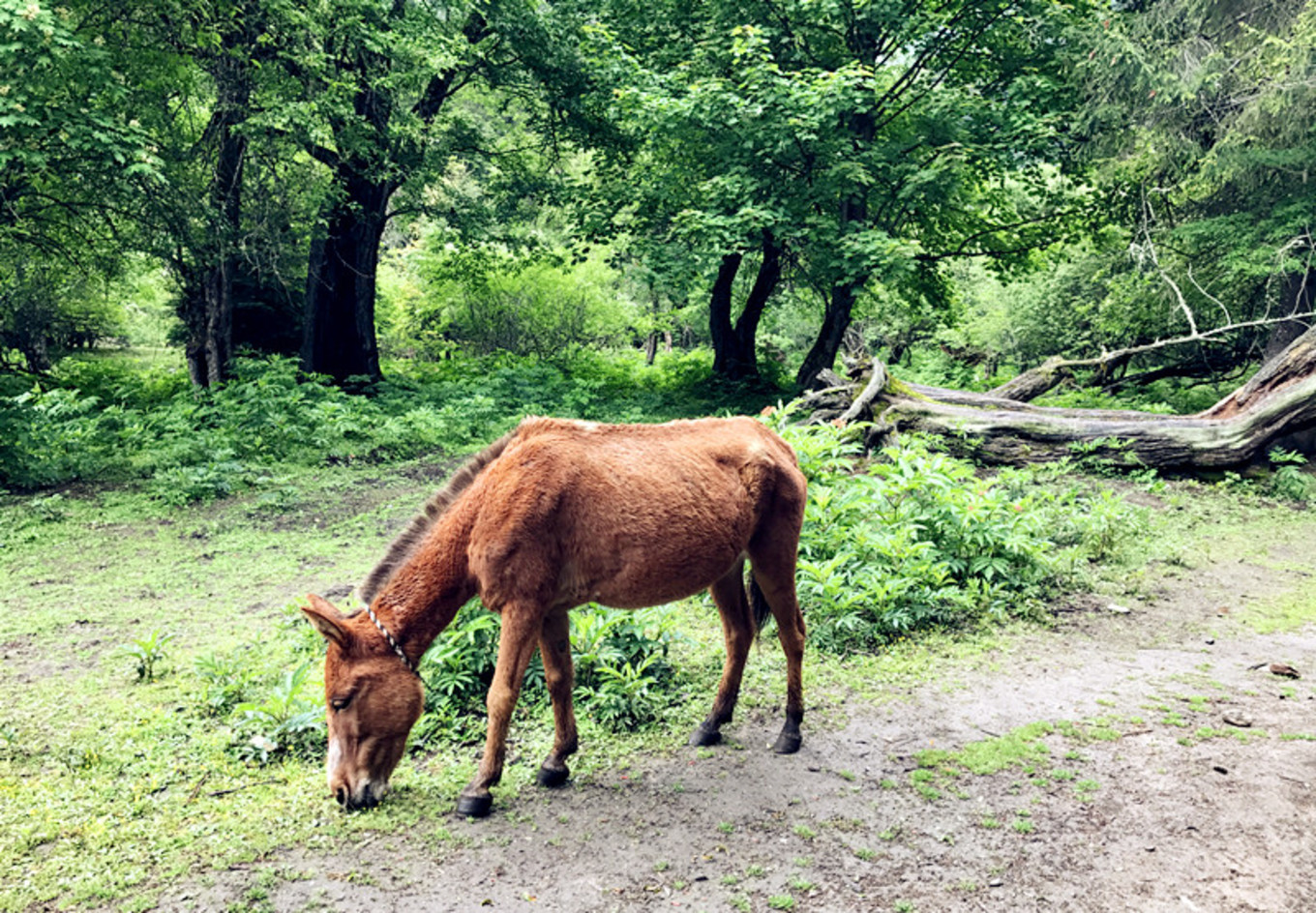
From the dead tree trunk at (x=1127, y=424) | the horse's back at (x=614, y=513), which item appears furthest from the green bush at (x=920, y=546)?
the dead tree trunk at (x=1127, y=424)

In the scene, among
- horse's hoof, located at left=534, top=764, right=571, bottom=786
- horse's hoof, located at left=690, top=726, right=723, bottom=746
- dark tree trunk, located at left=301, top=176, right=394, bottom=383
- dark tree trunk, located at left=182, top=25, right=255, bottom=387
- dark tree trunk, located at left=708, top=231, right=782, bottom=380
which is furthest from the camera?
dark tree trunk, located at left=708, top=231, right=782, bottom=380

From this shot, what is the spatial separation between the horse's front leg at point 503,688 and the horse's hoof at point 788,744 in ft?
5.19

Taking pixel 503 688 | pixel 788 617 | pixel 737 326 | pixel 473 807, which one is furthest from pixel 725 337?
pixel 473 807

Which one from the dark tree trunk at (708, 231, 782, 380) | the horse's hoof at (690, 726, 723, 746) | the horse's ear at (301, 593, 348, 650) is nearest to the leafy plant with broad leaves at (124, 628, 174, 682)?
the horse's ear at (301, 593, 348, 650)

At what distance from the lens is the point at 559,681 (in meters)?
4.02

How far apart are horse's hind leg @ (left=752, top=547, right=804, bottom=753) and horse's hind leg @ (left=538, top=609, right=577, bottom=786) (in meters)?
1.18

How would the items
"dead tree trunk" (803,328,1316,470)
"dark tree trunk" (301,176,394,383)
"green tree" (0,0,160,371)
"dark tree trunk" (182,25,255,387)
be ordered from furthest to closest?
"dark tree trunk" (301,176,394,383) → "dark tree trunk" (182,25,255,387) → "dead tree trunk" (803,328,1316,470) → "green tree" (0,0,160,371)

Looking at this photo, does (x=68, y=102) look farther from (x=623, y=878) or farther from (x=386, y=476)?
(x=623, y=878)

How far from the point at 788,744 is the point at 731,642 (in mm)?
653

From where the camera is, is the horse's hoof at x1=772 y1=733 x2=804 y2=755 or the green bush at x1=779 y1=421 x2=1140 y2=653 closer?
the horse's hoof at x1=772 y1=733 x2=804 y2=755

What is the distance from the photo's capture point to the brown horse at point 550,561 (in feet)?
11.5

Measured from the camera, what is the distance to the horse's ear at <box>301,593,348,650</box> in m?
3.34

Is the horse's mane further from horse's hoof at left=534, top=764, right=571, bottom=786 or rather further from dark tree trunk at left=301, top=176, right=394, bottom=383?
dark tree trunk at left=301, top=176, right=394, bottom=383

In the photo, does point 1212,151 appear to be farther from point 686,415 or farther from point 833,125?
point 686,415
